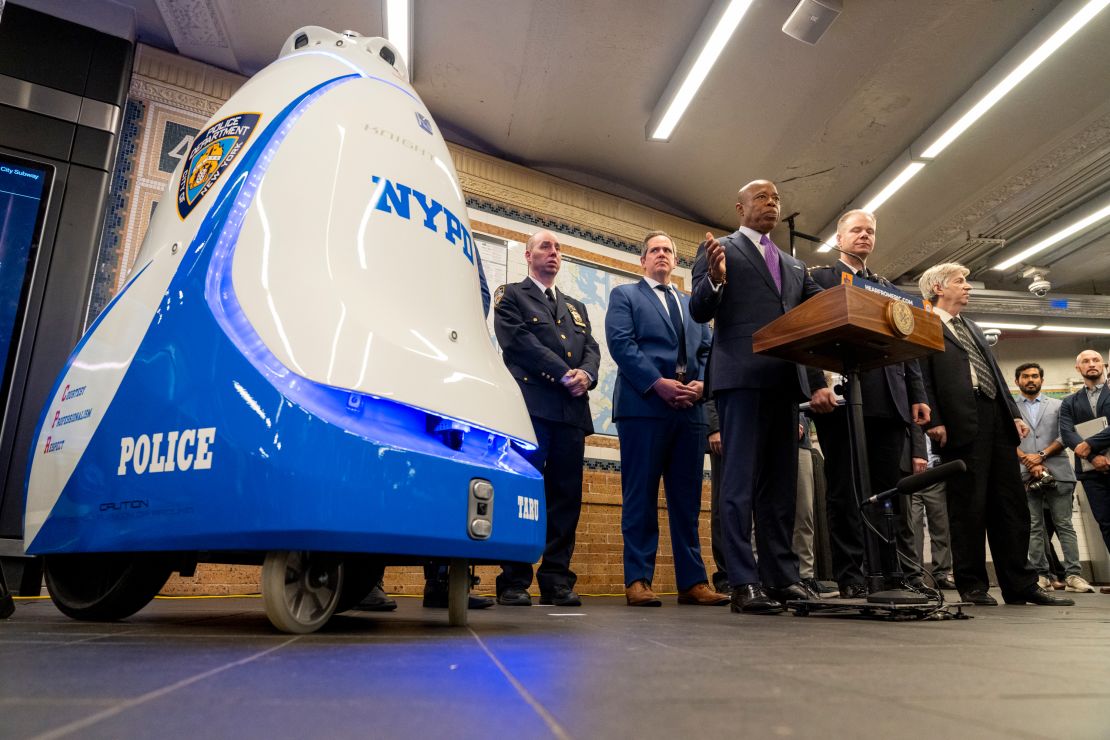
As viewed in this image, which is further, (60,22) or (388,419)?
(60,22)

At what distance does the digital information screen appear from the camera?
3.07 metres

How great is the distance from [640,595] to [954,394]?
185cm

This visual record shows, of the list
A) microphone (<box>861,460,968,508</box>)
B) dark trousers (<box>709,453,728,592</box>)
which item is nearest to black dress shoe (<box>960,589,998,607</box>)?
dark trousers (<box>709,453,728,592</box>)

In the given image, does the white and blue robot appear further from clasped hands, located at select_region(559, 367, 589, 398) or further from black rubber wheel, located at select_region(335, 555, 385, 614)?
clasped hands, located at select_region(559, 367, 589, 398)

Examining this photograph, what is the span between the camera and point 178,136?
4.36 meters

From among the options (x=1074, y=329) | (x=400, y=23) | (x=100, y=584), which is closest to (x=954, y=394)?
(x=100, y=584)

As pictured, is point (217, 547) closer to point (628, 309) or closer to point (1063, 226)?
point (628, 309)

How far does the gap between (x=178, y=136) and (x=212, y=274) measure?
3.68 metres

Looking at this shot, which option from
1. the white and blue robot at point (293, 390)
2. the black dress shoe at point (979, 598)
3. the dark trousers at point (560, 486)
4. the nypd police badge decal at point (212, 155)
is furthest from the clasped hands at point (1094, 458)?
the nypd police badge decal at point (212, 155)

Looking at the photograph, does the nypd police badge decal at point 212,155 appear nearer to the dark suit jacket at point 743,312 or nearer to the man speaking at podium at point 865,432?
the dark suit jacket at point 743,312

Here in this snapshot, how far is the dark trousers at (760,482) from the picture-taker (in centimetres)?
235

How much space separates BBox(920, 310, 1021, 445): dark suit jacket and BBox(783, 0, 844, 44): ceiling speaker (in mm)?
2018

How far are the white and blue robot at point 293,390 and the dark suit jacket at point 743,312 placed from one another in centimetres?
115

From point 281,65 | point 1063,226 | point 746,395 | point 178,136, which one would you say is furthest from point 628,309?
point 1063,226
